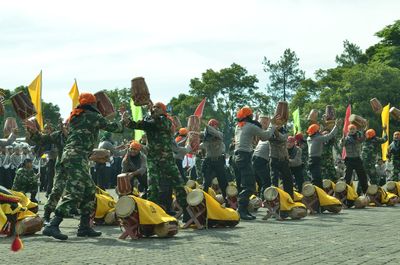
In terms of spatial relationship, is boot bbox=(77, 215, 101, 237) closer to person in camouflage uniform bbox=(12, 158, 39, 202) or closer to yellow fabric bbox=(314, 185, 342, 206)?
yellow fabric bbox=(314, 185, 342, 206)

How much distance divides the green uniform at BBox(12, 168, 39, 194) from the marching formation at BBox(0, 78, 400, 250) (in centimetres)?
3

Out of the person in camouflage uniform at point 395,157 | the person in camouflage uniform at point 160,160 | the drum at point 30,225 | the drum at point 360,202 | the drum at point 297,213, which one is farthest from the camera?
the person in camouflage uniform at point 395,157

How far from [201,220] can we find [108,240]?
6.84 ft

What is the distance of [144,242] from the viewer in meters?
9.52

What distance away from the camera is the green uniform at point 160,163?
36.8 feet

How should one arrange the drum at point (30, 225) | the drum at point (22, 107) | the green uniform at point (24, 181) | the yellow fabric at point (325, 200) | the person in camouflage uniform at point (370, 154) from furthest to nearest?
the person in camouflage uniform at point (370, 154), the green uniform at point (24, 181), the yellow fabric at point (325, 200), the drum at point (22, 107), the drum at point (30, 225)

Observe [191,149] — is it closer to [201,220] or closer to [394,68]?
[201,220]

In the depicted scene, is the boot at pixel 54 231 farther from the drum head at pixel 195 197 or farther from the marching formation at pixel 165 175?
the drum head at pixel 195 197

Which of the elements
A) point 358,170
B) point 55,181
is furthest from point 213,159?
point 55,181

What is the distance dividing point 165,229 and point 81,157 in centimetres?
171

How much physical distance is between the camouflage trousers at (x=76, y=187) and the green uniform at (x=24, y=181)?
7.63m

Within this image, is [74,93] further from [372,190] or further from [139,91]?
[372,190]

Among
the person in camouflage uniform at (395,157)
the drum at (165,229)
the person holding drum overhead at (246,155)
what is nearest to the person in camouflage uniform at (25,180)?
the person holding drum overhead at (246,155)

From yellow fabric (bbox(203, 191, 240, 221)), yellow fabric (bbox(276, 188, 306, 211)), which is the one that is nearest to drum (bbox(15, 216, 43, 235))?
yellow fabric (bbox(203, 191, 240, 221))
